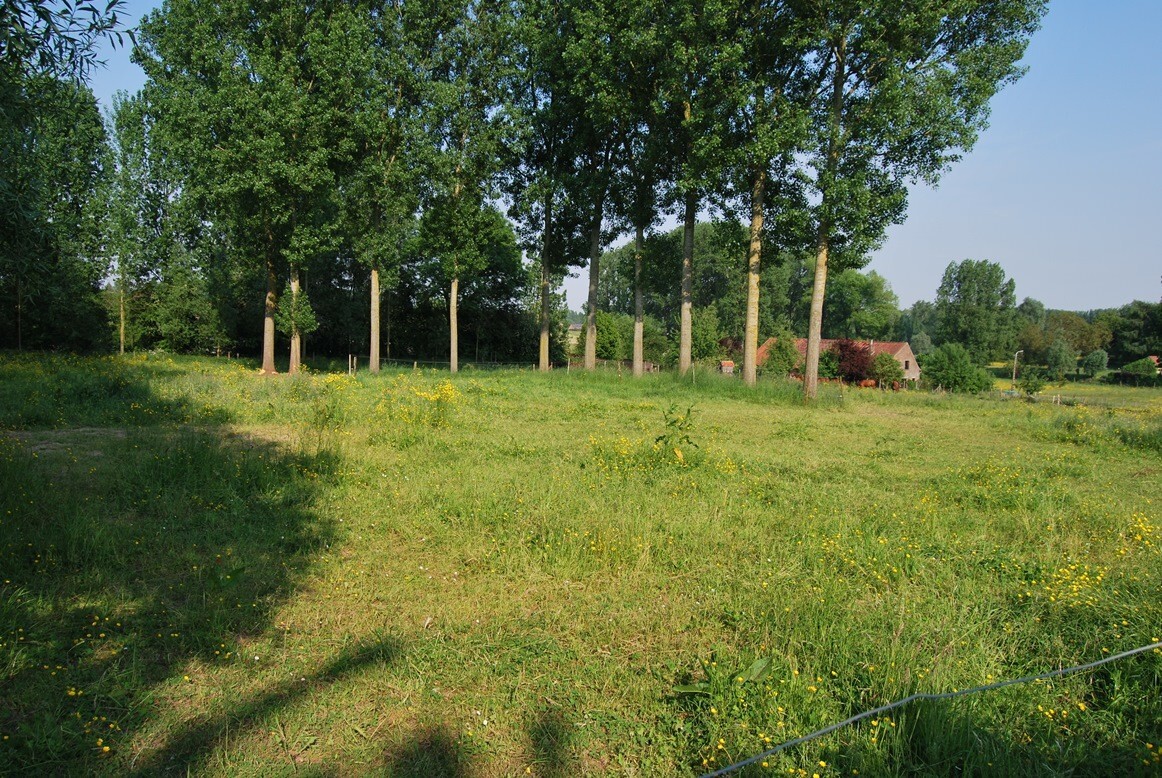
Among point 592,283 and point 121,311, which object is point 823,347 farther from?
point 121,311

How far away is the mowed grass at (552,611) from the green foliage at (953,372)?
47993 millimetres

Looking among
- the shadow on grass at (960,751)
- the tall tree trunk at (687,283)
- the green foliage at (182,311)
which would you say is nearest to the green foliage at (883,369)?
the tall tree trunk at (687,283)

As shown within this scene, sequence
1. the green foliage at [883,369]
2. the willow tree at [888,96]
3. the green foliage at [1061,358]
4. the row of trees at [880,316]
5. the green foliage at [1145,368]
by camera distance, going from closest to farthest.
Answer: the willow tree at [888,96] → the green foliage at [883,369] → the green foliage at [1145,368] → the row of trees at [880,316] → the green foliage at [1061,358]

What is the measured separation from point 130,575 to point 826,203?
66.5 feet

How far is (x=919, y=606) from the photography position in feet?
14.5

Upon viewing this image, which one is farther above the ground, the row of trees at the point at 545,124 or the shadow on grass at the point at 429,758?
the row of trees at the point at 545,124

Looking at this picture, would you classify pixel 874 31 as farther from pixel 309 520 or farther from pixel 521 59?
pixel 309 520

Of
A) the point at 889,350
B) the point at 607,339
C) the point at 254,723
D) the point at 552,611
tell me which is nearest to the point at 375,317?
the point at 552,611

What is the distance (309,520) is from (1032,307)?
158m

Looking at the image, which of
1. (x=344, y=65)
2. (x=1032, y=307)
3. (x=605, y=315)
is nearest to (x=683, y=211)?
(x=344, y=65)

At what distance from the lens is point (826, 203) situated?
19578 mm

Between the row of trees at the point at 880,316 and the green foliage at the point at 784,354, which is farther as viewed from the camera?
the row of trees at the point at 880,316

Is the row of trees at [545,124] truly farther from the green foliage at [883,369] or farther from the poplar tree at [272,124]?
the green foliage at [883,369]

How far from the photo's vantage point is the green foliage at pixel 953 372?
50656mm
